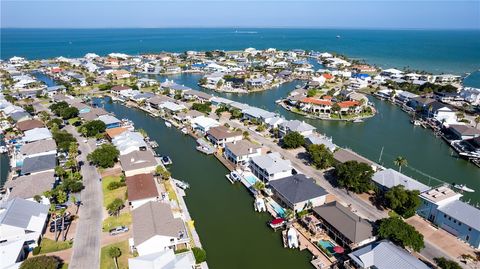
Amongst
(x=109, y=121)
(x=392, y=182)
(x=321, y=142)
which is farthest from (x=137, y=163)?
(x=392, y=182)

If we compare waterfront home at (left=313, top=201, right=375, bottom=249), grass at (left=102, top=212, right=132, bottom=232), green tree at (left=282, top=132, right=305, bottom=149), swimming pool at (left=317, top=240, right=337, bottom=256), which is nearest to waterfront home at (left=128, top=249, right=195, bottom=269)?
grass at (left=102, top=212, right=132, bottom=232)

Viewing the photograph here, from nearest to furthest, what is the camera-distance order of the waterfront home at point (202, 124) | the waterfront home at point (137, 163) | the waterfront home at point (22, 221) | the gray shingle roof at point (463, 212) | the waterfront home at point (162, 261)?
1. the waterfront home at point (162, 261)
2. the waterfront home at point (22, 221)
3. the gray shingle roof at point (463, 212)
4. the waterfront home at point (137, 163)
5. the waterfront home at point (202, 124)

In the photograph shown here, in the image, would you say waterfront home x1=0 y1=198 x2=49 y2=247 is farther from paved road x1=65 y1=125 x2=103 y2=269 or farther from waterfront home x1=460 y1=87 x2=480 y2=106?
waterfront home x1=460 y1=87 x2=480 y2=106

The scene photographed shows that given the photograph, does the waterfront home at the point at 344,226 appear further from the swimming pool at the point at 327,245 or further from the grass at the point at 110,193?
the grass at the point at 110,193

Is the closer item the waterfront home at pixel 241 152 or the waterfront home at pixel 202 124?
the waterfront home at pixel 241 152

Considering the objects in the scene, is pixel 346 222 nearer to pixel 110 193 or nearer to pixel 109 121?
pixel 110 193

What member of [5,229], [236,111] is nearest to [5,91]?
[236,111]

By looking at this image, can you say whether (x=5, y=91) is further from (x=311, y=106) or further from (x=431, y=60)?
(x=431, y=60)

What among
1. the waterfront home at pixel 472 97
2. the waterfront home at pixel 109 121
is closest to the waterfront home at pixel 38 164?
the waterfront home at pixel 109 121
